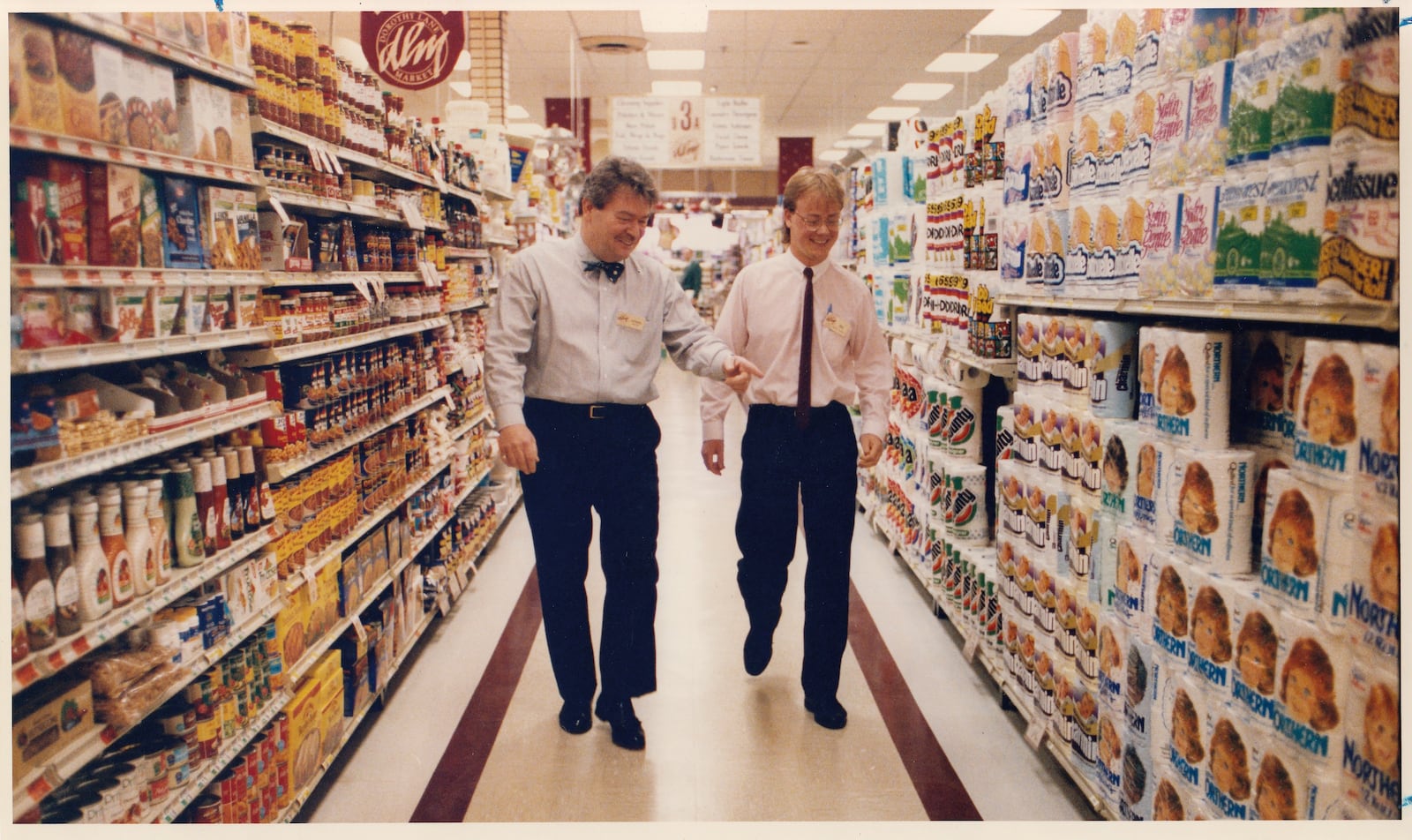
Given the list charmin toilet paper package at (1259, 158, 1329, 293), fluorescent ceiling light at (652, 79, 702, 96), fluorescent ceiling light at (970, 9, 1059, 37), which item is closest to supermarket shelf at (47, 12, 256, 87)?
charmin toilet paper package at (1259, 158, 1329, 293)

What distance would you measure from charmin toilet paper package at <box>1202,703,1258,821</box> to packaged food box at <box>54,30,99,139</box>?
243cm

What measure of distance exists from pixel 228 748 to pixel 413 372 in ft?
6.79

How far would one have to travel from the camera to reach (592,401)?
118 inches

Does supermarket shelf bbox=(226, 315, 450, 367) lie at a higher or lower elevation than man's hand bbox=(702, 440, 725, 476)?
higher

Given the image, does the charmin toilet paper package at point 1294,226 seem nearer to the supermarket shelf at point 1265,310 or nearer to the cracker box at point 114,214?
the supermarket shelf at point 1265,310

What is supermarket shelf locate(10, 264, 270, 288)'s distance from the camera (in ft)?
5.56

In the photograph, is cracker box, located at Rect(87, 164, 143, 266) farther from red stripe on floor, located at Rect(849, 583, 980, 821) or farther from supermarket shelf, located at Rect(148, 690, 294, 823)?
red stripe on floor, located at Rect(849, 583, 980, 821)

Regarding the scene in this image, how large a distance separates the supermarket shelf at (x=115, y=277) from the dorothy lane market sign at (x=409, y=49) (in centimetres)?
327

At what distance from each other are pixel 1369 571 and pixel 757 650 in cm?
219

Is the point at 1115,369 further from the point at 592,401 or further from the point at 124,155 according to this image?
the point at 124,155

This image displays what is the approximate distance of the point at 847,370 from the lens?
133 inches

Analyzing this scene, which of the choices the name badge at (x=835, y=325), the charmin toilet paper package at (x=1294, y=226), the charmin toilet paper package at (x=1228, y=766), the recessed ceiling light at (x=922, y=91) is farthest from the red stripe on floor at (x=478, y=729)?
the recessed ceiling light at (x=922, y=91)

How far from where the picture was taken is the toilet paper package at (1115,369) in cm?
260

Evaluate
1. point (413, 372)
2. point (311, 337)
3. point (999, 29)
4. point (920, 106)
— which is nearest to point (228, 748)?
point (311, 337)
